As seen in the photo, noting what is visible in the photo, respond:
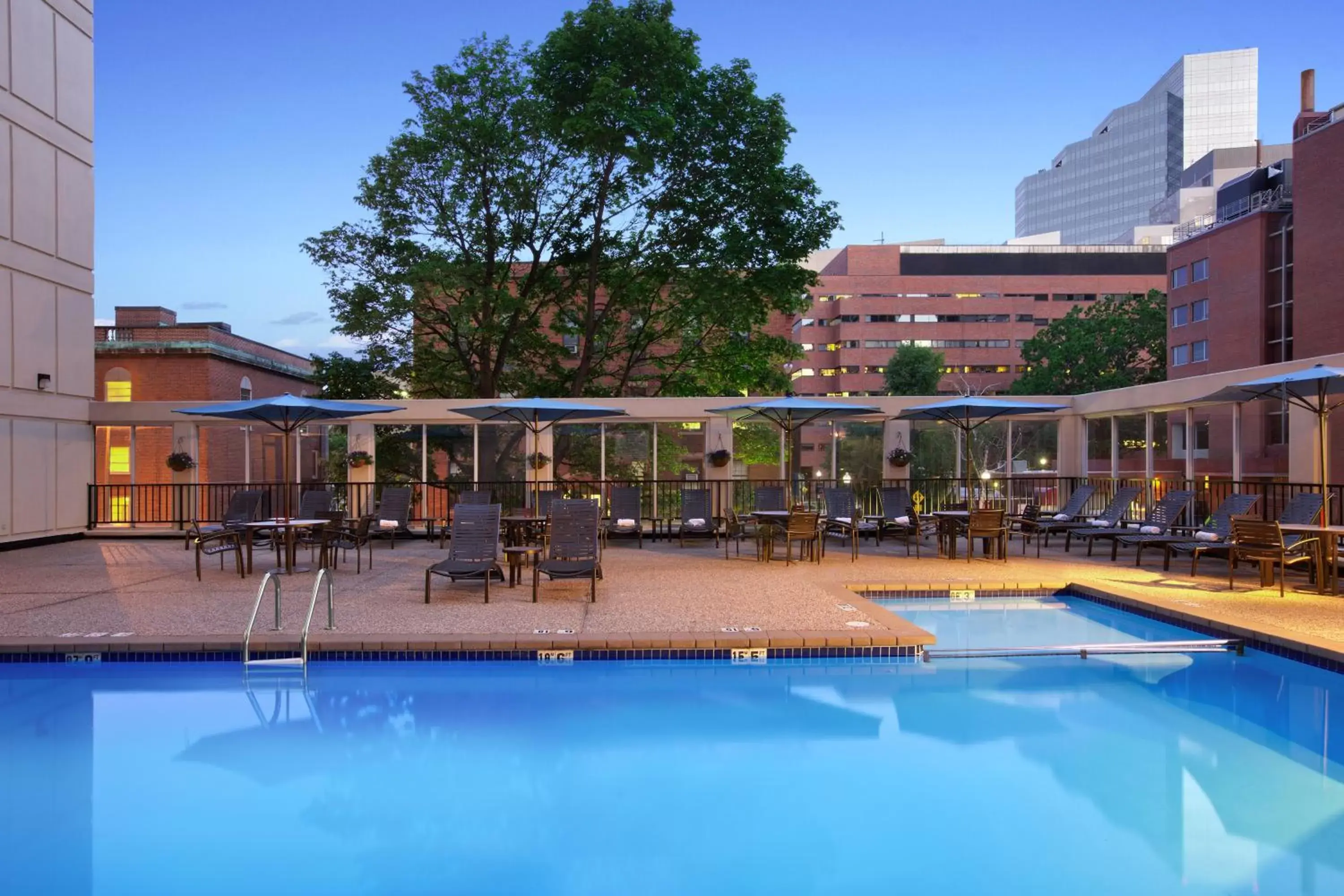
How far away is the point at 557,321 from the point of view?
24438mm

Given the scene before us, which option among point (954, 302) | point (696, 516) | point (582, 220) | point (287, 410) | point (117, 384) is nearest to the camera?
point (287, 410)

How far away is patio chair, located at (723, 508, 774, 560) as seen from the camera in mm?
12633

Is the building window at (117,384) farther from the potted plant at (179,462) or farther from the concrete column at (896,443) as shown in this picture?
the concrete column at (896,443)

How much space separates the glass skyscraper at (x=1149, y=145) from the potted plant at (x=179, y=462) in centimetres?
15157

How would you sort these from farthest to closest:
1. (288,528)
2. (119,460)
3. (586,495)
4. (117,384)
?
(117,384) < (119,460) < (586,495) < (288,528)

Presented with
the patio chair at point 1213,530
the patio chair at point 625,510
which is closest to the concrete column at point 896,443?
the patio chair at point 625,510

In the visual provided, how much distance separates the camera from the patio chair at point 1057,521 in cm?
1373

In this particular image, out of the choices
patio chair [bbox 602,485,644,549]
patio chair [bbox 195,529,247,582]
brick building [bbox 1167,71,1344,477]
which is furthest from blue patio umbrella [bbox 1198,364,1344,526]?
brick building [bbox 1167,71,1344,477]

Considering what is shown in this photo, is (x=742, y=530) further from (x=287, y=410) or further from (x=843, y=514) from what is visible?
(x=287, y=410)

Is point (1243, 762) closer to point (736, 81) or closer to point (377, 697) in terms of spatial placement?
point (377, 697)

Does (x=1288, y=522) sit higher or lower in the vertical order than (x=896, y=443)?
lower

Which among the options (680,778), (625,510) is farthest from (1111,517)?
(680,778)

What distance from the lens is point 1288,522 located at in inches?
413

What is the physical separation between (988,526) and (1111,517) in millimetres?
3091
